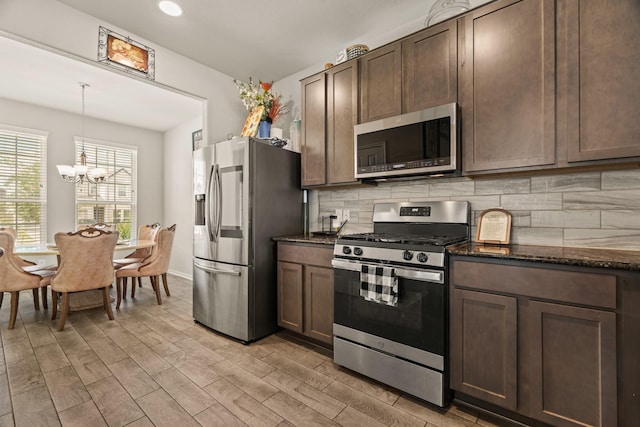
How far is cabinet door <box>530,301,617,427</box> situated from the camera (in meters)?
1.31

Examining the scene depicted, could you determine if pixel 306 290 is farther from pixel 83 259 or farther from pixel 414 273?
pixel 83 259

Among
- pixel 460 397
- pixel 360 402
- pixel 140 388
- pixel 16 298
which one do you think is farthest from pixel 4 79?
pixel 460 397

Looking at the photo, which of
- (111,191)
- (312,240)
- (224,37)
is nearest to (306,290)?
(312,240)

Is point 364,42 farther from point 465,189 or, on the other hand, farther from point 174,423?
point 174,423

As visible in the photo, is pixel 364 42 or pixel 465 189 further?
pixel 364 42

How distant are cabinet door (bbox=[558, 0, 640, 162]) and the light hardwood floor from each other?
5.33 feet

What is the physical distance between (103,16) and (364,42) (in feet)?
7.75

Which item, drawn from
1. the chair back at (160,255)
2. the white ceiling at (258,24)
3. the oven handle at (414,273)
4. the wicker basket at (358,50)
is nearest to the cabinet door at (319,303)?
the oven handle at (414,273)

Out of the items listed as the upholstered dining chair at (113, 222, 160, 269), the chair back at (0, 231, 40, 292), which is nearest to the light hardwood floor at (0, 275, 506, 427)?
the chair back at (0, 231, 40, 292)

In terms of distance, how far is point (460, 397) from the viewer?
171 centimetres

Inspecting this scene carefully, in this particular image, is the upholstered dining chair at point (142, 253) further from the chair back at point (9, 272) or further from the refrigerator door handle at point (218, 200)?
the refrigerator door handle at point (218, 200)

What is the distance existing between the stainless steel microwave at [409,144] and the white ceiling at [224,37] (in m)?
1.07

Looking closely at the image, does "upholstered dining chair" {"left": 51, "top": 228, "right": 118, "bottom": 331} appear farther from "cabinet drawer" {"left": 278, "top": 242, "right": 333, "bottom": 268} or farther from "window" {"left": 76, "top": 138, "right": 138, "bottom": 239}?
"window" {"left": 76, "top": 138, "right": 138, "bottom": 239}

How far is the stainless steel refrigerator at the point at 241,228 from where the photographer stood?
2.60 meters
